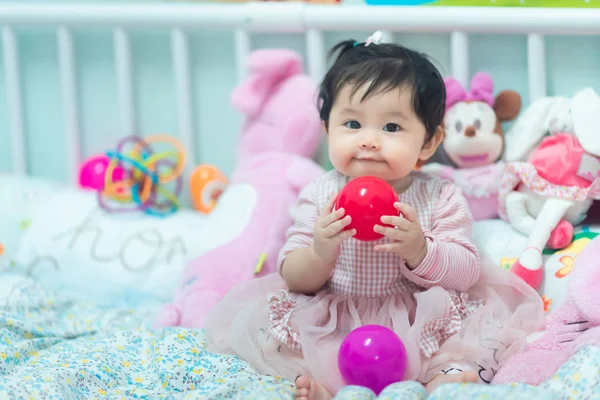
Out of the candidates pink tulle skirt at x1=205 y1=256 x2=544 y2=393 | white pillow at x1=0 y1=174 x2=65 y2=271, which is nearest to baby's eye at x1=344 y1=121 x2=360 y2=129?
pink tulle skirt at x1=205 y1=256 x2=544 y2=393

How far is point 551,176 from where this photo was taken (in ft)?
4.02

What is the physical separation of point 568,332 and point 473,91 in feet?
1.64

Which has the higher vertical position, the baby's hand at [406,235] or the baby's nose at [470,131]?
the baby's nose at [470,131]

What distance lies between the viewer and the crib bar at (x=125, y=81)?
63.0 inches

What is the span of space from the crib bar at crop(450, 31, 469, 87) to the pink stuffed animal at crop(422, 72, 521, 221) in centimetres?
6

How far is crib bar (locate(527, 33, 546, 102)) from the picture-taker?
4.44 feet

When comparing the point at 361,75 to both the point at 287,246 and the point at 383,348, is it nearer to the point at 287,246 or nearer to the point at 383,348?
the point at 287,246

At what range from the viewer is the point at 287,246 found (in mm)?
1151

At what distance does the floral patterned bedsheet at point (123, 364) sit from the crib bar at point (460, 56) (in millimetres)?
670

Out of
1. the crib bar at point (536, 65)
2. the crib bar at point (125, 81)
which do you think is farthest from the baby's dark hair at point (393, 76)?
the crib bar at point (125, 81)

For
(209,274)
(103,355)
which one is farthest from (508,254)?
(103,355)

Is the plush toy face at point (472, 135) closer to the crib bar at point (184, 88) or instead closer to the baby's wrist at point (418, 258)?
the baby's wrist at point (418, 258)

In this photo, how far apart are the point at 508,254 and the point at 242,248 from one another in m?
0.46

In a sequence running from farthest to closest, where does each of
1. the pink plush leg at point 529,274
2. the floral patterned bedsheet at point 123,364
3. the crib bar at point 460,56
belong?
the crib bar at point 460,56
the pink plush leg at point 529,274
the floral patterned bedsheet at point 123,364
